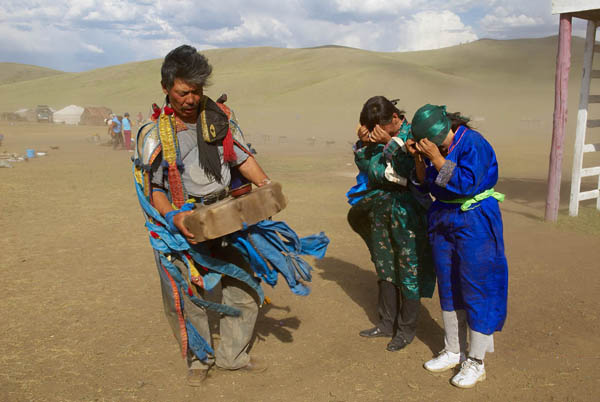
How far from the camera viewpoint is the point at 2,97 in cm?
7612

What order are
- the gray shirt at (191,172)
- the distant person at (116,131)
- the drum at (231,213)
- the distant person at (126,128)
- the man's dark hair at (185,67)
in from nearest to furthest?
the drum at (231,213), the man's dark hair at (185,67), the gray shirt at (191,172), the distant person at (126,128), the distant person at (116,131)

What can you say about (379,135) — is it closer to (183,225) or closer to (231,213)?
(231,213)

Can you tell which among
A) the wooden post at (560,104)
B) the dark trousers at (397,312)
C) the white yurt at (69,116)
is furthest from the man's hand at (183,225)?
the white yurt at (69,116)

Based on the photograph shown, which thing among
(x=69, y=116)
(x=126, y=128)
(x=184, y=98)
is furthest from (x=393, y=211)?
(x=69, y=116)

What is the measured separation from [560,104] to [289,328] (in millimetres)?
5586

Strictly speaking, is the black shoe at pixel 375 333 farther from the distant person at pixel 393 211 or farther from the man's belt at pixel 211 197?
the man's belt at pixel 211 197

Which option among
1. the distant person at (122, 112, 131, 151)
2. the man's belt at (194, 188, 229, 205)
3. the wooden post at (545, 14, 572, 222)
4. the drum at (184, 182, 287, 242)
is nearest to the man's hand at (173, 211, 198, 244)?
the drum at (184, 182, 287, 242)

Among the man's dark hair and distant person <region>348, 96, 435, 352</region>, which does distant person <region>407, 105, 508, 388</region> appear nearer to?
distant person <region>348, 96, 435, 352</region>

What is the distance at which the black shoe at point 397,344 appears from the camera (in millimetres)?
3736

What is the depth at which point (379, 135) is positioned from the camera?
350 cm

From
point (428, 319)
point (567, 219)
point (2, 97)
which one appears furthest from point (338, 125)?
point (2, 97)

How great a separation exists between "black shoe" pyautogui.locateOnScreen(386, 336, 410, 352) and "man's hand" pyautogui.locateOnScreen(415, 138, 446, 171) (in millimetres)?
1548

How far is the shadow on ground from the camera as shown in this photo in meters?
3.99

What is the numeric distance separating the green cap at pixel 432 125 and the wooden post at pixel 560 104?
17.5ft
